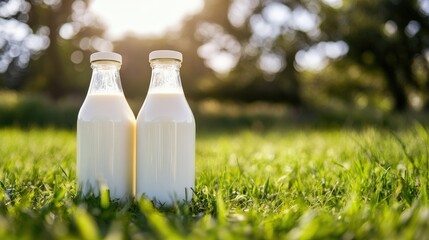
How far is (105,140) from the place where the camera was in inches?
68.4

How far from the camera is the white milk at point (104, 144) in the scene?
5.70 feet

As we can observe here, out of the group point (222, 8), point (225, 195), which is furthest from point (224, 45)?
point (225, 195)

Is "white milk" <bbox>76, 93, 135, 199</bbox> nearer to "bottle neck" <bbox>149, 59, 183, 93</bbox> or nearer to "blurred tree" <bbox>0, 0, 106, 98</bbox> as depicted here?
"bottle neck" <bbox>149, 59, 183, 93</bbox>

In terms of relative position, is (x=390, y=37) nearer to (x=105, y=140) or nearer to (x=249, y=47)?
(x=249, y=47)

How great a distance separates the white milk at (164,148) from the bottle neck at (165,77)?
0.04 metres

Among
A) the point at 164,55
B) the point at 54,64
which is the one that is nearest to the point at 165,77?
the point at 164,55

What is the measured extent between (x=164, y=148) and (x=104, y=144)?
0.24 meters

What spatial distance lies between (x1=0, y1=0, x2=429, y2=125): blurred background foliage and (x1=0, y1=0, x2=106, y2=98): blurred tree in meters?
0.04

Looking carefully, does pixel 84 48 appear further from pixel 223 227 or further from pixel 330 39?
pixel 223 227

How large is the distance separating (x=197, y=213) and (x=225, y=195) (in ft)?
0.77

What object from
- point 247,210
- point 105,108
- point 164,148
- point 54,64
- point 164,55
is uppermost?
point 164,55

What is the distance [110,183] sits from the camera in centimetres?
176

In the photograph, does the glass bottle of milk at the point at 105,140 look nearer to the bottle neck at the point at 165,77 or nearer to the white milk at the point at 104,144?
the white milk at the point at 104,144

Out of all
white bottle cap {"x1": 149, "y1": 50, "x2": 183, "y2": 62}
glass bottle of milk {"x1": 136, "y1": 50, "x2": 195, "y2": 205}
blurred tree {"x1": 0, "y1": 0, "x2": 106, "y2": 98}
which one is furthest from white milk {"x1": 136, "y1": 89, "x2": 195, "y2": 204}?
blurred tree {"x1": 0, "y1": 0, "x2": 106, "y2": 98}
